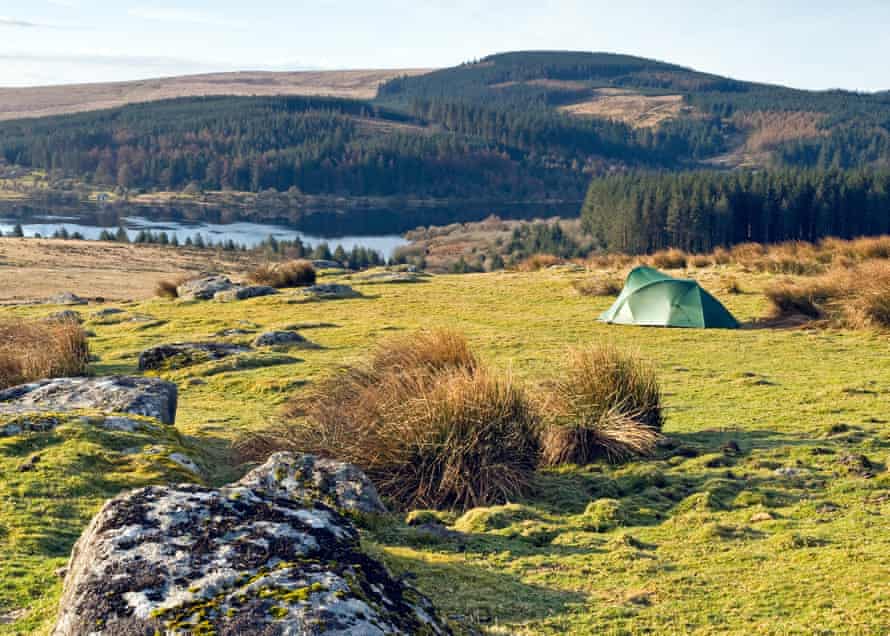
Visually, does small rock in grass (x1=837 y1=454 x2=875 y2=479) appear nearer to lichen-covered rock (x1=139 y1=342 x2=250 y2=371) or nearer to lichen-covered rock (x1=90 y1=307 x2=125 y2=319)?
lichen-covered rock (x1=139 y1=342 x2=250 y2=371)

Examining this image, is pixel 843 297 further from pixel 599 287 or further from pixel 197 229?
pixel 197 229

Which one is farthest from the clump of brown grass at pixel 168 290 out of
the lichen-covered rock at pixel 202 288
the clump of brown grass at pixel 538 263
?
the clump of brown grass at pixel 538 263

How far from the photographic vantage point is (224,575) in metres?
4.23

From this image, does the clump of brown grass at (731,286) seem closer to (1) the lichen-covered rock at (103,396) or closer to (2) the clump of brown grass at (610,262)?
(2) the clump of brown grass at (610,262)

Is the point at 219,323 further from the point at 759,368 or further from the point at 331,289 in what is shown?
the point at 759,368

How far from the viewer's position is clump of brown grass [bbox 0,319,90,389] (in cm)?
1438

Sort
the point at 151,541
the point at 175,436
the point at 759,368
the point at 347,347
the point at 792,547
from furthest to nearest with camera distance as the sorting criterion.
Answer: the point at 347,347 → the point at 759,368 → the point at 175,436 → the point at 792,547 → the point at 151,541

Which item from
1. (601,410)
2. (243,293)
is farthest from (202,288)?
(601,410)

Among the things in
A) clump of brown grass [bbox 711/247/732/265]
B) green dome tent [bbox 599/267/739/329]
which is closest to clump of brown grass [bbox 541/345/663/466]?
green dome tent [bbox 599/267/739/329]

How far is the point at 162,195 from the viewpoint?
168 metres

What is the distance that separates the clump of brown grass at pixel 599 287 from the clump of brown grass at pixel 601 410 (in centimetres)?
1570

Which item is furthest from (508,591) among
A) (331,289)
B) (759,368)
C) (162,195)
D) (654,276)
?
(162,195)

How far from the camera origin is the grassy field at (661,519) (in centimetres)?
594

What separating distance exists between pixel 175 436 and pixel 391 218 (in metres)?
138
